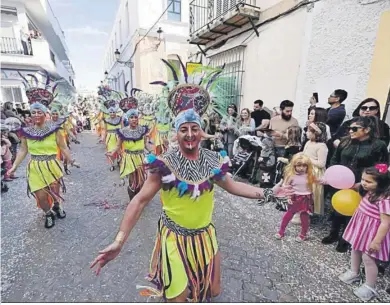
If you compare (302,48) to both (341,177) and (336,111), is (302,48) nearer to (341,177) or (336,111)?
(336,111)

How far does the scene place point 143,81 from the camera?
52.4ft

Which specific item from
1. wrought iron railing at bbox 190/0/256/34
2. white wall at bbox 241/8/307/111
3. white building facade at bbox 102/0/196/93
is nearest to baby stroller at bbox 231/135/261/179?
white wall at bbox 241/8/307/111

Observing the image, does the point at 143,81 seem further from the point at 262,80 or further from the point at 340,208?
the point at 340,208

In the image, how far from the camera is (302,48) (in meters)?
5.43

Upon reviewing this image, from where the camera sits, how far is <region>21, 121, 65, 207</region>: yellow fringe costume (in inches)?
139

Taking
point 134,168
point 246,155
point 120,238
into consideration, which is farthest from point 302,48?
point 120,238

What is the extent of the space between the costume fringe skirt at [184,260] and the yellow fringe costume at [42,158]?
8.70 ft

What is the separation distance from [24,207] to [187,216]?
13.6 feet

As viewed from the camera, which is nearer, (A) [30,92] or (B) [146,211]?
(A) [30,92]

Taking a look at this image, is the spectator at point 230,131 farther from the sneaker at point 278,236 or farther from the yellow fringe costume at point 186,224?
the yellow fringe costume at point 186,224

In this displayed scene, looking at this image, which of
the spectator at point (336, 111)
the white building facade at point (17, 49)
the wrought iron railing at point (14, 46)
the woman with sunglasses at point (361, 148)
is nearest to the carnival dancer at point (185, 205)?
the woman with sunglasses at point (361, 148)

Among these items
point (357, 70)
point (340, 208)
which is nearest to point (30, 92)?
point (340, 208)

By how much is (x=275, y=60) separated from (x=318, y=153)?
377cm

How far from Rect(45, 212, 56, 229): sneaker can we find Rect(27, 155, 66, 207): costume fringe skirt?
0.23 m
